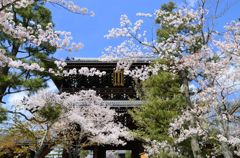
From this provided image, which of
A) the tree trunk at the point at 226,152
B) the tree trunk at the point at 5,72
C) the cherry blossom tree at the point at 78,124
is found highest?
the tree trunk at the point at 5,72

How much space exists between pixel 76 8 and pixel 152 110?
10348 millimetres

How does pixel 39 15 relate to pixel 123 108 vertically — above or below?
above

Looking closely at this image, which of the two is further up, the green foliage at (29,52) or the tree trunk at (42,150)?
the green foliage at (29,52)

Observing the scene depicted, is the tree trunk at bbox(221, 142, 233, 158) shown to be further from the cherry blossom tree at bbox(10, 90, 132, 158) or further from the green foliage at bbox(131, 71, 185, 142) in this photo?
the cherry blossom tree at bbox(10, 90, 132, 158)

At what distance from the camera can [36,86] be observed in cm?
1608


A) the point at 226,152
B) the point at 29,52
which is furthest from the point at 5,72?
the point at 226,152

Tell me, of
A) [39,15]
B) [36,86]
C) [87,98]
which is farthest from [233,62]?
Result: [39,15]

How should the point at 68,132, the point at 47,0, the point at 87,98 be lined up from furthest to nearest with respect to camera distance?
the point at 87,98 < the point at 68,132 < the point at 47,0

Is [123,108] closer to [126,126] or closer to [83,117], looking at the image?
[126,126]

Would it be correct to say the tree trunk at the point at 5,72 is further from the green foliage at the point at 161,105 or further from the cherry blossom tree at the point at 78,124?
the green foliage at the point at 161,105

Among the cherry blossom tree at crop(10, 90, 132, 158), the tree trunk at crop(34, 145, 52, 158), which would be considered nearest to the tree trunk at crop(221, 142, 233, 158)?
the tree trunk at crop(34, 145, 52, 158)

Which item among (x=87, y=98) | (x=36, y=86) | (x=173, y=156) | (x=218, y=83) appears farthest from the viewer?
(x=87, y=98)

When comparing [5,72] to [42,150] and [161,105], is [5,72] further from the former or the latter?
[161,105]

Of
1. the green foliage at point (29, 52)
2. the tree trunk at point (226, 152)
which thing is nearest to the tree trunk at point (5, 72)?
the green foliage at point (29, 52)
